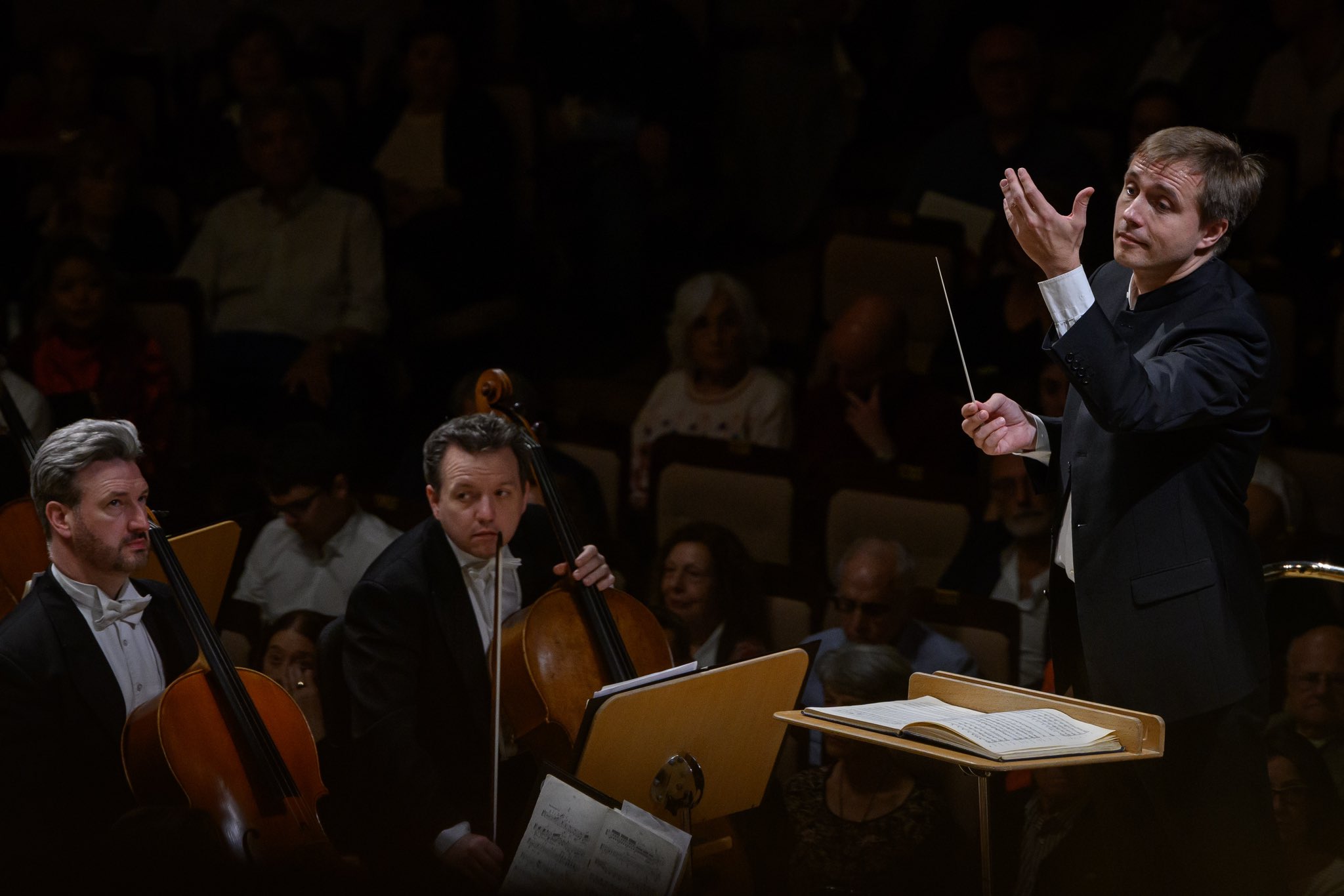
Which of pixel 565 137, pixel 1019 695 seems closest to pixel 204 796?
pixel 1019 695

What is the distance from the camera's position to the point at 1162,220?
1989mm

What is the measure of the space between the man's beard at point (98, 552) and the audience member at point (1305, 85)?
3.35 metres

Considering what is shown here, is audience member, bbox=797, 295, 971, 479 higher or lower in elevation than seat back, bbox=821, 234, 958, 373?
lower

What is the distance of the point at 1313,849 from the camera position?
8.97 ft

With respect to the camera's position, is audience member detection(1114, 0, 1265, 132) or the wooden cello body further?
audience member detection(1114, 0, 1265, 132)

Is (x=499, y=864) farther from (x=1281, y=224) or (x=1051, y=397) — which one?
(x=1281, y=224)

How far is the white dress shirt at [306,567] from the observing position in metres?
3.53

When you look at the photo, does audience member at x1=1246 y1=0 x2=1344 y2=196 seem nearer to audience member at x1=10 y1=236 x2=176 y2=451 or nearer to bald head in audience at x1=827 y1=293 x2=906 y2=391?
bald head in audience at x1=827 y1=293 x2=906 y2=391

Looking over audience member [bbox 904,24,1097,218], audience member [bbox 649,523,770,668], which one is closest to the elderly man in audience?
audience member [bbox 649,523,770,668]

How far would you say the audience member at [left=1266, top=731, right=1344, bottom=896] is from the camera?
107 inches

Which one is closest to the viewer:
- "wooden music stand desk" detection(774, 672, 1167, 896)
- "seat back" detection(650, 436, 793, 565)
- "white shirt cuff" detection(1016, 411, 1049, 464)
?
"wooden music stand desk" detection(774, 672, 1167, 896)

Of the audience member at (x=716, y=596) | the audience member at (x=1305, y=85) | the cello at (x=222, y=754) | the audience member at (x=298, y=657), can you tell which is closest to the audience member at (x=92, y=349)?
the audience member at (x=298, y=657)

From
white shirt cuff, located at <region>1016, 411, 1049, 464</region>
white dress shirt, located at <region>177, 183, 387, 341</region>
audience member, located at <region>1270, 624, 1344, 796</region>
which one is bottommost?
audience member, located at <region>1270, 624, 1344, 796</region>

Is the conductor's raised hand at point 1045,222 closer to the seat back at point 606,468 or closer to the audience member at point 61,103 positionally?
the seat back at point 606,468
